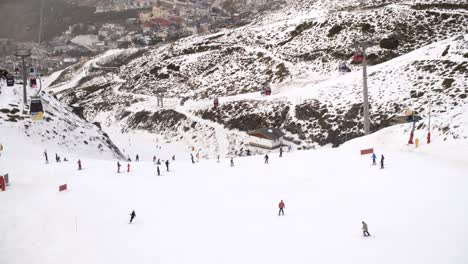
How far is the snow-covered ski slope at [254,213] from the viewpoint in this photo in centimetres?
1838

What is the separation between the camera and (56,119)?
164ft

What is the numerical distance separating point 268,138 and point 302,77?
25.5m

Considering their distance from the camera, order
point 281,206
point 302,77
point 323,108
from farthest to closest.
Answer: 1. point 302,77
2. point 323,108
3. point 281,206

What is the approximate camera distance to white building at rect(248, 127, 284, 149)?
5028 cm

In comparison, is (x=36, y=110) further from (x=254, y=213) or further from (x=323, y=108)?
(x=323, y=108)

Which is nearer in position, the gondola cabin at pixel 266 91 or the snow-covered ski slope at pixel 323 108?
the snow-covered ski slope at pixel 323 108

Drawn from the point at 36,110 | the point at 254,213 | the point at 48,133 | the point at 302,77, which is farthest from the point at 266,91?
the point at 254,213

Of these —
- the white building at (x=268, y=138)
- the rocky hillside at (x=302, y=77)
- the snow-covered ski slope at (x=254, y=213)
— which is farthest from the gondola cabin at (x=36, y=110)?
the white building at (x=268, y=138)

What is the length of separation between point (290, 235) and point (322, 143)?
3032 centimetres

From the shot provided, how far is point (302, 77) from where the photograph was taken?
7156 centimetres

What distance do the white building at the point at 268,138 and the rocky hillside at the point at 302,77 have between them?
277cm

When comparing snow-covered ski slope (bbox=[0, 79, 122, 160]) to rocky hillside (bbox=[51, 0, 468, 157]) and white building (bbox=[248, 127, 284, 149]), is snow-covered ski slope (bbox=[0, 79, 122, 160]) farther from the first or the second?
white building (bbox=[248, 127, 284, 149])

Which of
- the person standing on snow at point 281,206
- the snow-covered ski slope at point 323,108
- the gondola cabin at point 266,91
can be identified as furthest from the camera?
the gondola cabin at point 266,91

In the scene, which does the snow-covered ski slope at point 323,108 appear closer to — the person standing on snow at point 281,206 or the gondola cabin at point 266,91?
the gondola cabin at point 266,91
